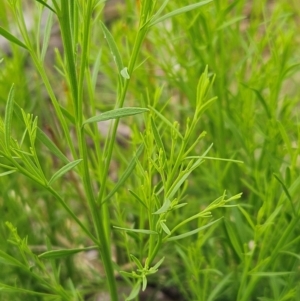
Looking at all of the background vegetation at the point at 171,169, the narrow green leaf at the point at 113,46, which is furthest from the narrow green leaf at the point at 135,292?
the narrow green leaf at the point at 113,46

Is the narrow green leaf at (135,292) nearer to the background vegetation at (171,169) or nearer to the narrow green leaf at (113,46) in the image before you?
the background vegetation at (171,169)

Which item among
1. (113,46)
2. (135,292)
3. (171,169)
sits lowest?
(135,292)

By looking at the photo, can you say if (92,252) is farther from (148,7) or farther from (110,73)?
(148,7)

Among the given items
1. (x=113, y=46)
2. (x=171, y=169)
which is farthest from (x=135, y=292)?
(x=113, y=46)

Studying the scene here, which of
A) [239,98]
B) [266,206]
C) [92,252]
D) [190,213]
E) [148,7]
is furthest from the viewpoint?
[92,252]

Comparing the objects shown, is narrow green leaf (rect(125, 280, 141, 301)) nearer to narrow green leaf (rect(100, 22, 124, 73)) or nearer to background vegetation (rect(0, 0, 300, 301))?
background vegetation (rect(0, 0, 300, 301))

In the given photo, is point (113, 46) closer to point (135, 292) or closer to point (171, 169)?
point (171, 169)

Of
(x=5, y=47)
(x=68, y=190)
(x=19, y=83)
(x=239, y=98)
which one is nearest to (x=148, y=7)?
(x=239, y=98)

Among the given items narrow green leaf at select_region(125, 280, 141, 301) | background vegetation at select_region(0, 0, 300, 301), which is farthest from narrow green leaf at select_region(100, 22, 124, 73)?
narrow green leaf at select_region(125, 280, 141, 301)
